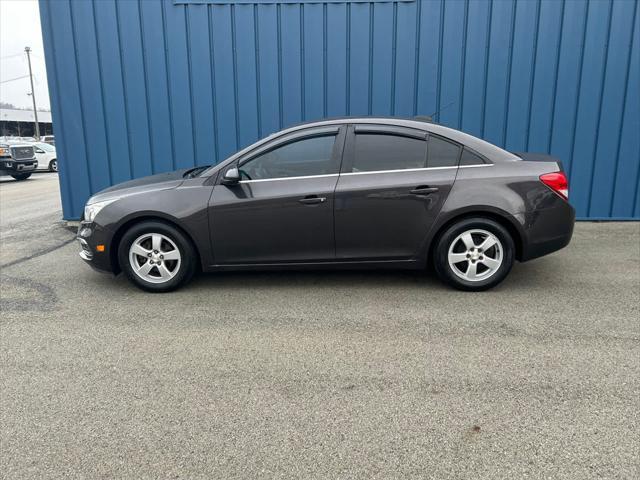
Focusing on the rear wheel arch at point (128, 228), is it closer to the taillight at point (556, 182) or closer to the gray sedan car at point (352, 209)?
the gray sedan car at point (352, 209)

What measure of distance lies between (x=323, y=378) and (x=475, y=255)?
214 centimetres

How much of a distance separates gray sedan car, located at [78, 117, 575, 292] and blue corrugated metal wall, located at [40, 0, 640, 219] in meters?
2.85

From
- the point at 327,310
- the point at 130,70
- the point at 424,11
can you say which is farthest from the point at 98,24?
the point at 327,310

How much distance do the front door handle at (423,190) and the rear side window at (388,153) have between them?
0.22 m

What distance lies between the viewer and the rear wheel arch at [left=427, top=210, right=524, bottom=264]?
446cm

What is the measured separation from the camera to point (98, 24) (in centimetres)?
714

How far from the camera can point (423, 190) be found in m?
4.43

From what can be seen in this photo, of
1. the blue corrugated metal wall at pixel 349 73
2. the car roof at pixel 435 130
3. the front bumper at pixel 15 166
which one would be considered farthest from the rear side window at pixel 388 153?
the front bumper at pixel 15 166

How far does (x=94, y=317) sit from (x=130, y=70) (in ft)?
14.8

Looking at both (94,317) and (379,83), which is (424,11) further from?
(94,317)

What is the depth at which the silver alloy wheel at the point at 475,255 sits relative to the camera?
451 cm

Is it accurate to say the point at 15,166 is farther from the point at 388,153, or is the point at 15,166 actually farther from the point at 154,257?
the point at 388,153

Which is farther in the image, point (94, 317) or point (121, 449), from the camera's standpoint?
point (94, 317)

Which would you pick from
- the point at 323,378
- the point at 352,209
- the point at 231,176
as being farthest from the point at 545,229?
the point at 231,176
